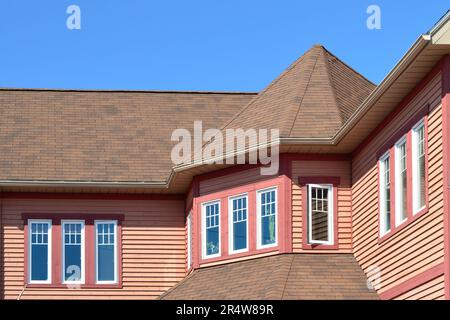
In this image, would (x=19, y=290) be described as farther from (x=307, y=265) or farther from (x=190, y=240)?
(x=307, y=265)

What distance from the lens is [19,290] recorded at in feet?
121

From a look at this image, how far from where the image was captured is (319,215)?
3275 centimetres

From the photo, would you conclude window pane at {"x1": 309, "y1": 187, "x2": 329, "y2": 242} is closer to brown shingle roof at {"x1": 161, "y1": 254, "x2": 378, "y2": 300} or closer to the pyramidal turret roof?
brown shingle roof at {"x1": 161, "y1": 254, "x2": 378, "y2": 300}

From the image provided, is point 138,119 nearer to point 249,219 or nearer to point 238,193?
point 238,193

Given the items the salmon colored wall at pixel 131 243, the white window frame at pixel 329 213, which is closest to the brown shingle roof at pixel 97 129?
the salmon colored wall at pixel 131 243

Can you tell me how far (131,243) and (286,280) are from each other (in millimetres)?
7978

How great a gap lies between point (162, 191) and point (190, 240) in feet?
6.74

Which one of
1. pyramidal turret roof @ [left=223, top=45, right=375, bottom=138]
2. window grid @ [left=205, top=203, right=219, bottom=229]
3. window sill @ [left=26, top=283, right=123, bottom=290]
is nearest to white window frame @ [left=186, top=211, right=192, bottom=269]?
window grid @ [left=205, top=203, right=219, bottom=229]

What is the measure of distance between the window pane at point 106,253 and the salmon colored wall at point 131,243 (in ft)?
1.11

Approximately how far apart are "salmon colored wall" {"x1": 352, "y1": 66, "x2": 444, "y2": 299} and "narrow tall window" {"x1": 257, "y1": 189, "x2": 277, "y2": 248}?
203 centimetres

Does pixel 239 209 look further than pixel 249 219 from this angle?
Yes

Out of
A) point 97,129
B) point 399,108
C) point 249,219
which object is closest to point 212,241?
point 249,219

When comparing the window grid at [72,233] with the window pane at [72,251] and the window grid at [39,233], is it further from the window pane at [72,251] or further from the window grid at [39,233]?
the window grid at [39,233]
